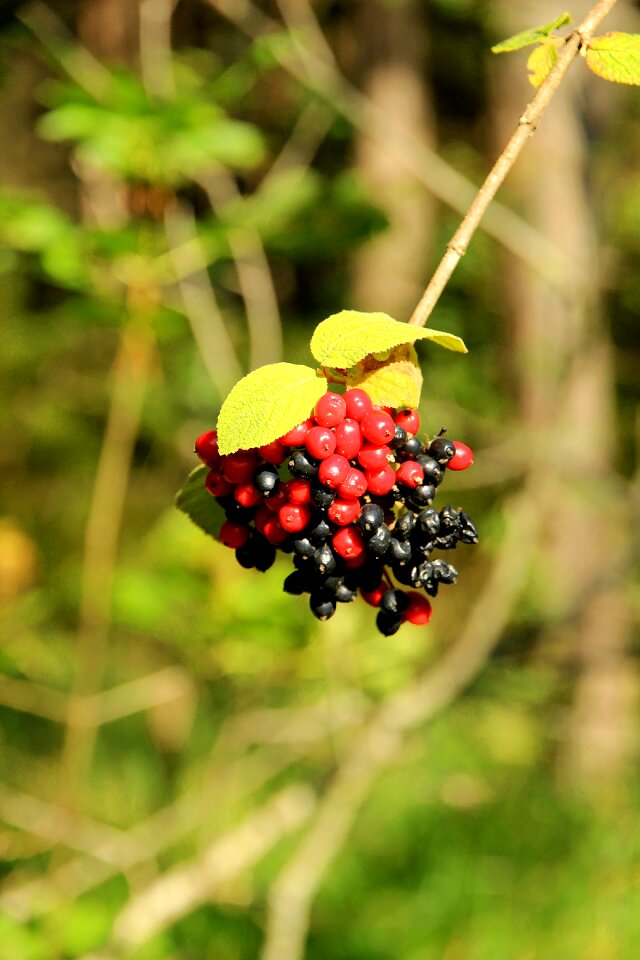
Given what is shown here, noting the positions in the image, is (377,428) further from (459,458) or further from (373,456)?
(459,458)

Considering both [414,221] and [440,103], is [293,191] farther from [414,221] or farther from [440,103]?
[440,103]

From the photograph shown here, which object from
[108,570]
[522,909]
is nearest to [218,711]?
[522,909]

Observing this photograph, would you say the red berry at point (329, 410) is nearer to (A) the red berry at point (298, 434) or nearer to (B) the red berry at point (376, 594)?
(A) the red berry at point (298, 434)

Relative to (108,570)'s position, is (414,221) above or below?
above

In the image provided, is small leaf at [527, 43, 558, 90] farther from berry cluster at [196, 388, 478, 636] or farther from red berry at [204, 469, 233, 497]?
red berry at [204, 469, 233, 497]

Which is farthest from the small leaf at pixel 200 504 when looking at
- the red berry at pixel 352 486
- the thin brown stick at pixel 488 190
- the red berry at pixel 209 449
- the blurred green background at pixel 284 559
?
the blurred green background at pixel 284 559
